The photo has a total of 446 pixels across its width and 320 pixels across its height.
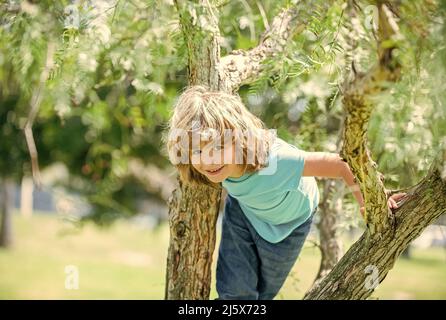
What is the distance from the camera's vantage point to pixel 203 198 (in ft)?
5.57

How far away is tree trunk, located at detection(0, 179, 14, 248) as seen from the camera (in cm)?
530

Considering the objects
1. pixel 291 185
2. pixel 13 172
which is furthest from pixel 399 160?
pixel 13 172

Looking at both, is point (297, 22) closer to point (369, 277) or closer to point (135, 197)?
point (369, 277)

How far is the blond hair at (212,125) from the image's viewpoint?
1.55m

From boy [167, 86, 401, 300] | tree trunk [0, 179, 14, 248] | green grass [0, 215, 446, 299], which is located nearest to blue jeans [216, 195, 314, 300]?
boy [167, 86, 401, 300]

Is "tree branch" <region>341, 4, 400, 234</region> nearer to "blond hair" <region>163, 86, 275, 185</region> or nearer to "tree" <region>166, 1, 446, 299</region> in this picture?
"tree" <region>166, 1, 446, 299</region>

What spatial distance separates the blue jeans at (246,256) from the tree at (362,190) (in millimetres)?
73

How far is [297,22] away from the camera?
1747 millimetres

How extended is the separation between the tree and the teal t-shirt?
3.8 inches

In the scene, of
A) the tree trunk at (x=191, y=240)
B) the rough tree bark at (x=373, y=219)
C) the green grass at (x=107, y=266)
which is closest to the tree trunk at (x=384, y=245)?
the rough tree bark at (x=373, y=219)

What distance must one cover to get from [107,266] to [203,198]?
12.1 feet

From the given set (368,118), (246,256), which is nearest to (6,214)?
(246,256)

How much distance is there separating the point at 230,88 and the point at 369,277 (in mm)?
545

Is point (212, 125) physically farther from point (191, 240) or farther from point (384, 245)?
point (384, 245)
